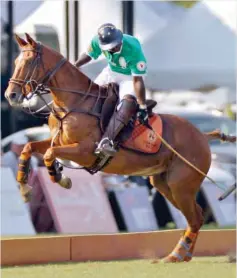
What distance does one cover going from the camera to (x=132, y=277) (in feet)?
33.4

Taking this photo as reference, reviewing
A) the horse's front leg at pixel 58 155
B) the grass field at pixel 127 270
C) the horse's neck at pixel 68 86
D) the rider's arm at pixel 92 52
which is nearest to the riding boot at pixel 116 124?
the horse's front leg at pixel 58 155

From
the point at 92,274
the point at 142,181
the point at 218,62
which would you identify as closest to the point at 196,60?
the point at 218,62

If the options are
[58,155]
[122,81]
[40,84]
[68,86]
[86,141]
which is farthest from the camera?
[122,81]

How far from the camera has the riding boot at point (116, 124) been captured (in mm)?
11492

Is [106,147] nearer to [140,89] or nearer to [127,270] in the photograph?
[140,89]

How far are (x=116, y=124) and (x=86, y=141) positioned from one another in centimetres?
35

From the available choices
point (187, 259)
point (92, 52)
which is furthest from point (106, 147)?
point (187, 259)

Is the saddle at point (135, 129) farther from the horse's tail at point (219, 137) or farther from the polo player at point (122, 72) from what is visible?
the horse's tail at point (219, 137)

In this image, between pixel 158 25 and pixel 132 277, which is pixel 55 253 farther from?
pixel 158 25

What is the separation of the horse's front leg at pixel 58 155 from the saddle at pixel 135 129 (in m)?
0.44

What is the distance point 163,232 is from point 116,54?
2214 millimetres

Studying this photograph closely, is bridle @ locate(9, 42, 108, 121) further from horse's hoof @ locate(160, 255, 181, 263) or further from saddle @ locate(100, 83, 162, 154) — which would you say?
horse's hoof @ locate(160, 255, 181, 263)

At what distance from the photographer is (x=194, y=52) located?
2167 centimetres

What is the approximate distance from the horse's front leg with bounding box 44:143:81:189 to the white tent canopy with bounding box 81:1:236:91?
970 centimetres
